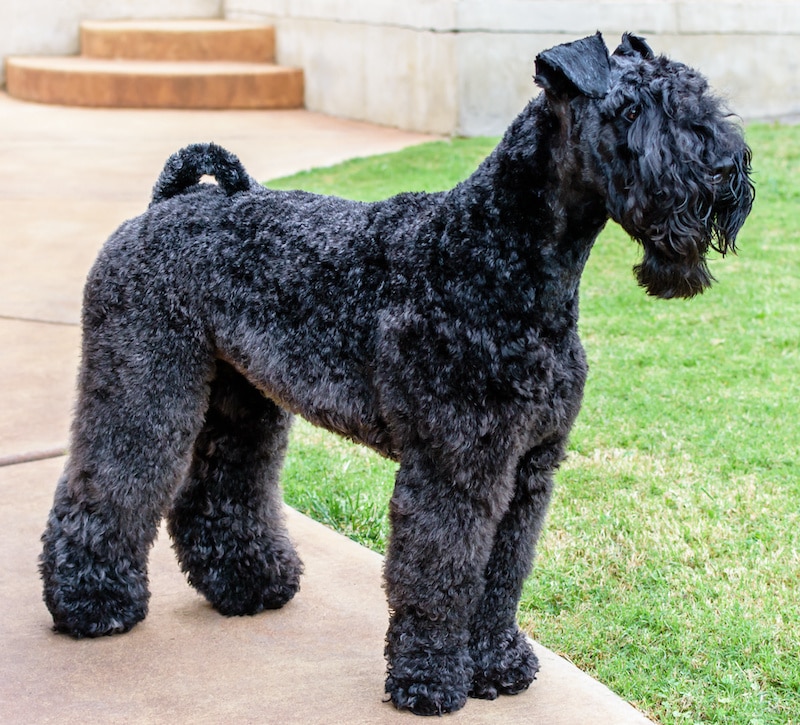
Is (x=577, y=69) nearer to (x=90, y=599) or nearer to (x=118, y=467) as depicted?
(x=118, y=467)

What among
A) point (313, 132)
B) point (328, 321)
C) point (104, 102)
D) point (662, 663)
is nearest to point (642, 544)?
point (662, 663)

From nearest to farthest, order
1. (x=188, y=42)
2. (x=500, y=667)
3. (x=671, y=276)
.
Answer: (x=671, y=276) → (x=500, y=667) → (x=188, y=42)

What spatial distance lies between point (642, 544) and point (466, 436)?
4.99 feet

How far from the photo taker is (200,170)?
3.67m

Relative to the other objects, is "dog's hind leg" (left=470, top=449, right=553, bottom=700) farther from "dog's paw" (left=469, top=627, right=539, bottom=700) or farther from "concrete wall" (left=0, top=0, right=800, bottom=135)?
"concrete wall" (left=0, top=0, right=800, bottom=135)

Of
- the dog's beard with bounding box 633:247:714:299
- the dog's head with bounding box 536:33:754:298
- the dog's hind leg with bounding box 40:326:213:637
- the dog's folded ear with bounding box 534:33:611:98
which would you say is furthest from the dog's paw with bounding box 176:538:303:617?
the dog's folded ear with bounding box 534:33:611:98

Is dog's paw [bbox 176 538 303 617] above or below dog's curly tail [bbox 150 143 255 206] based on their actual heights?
below

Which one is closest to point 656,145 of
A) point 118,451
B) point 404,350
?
point 404,350

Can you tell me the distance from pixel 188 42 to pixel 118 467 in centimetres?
1216

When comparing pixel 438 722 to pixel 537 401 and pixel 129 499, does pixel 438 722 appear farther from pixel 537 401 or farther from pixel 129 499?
pixel 129 499

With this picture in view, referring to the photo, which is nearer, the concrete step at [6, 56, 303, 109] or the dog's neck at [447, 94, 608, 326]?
the dog's neck at [447, 94, 608, 326]

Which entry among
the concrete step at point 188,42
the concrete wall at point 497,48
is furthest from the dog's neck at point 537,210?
the concrete step at point 188,42

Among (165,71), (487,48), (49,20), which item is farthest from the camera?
(49,20)

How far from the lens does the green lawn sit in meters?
3.52
